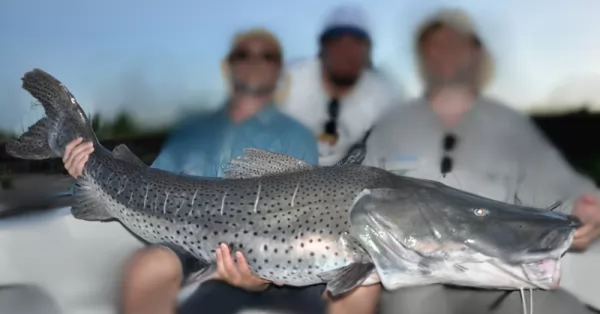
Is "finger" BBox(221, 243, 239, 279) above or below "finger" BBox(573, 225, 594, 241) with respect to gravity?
below

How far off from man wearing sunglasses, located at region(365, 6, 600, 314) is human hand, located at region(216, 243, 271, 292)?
0.52 metres

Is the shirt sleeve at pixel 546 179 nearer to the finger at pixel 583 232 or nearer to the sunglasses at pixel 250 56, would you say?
the finger at pixel 583 232

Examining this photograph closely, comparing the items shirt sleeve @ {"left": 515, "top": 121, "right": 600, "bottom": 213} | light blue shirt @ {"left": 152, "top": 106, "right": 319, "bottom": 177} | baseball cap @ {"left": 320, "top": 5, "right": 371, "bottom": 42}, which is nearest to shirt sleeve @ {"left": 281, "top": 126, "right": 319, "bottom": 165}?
light blue shirt @ {"left": 152, "top": 106, "right": 319, "bottom": 177}

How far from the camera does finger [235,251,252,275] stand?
1924 mm

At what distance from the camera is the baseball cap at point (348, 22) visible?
191 centimetres

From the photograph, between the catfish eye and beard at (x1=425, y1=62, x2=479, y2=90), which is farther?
beard at (x1=425, y1=62, x2=479, y2=90)

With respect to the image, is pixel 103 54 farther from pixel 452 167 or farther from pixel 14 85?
pixel 452 167

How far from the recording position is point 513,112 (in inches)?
74.0

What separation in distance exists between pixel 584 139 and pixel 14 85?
1.91 metres

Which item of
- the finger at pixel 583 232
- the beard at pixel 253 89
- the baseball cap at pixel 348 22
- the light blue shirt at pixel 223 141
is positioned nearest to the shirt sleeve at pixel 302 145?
the light blue shirt at pixel 223 141

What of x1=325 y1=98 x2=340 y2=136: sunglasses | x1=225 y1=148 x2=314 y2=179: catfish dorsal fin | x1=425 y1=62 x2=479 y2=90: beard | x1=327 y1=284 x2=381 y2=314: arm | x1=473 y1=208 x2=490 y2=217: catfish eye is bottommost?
x1=327 y1=284 x2=381 y2=314: arm

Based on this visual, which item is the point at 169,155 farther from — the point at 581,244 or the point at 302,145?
the point at 581,244

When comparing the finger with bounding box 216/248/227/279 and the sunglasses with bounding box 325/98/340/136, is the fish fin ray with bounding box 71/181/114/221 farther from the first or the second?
the sunglasses with bounding box 325/98/340/136

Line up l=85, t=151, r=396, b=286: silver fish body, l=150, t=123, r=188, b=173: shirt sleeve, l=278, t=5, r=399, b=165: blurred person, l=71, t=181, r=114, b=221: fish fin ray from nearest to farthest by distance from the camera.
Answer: l=85, t=151, r=396, b=286: silver fish body → l=278, t=5, r=399, b=165: blurred person → l=150, t=123, r=188, b=173: shirt sleeve → l=71, t=181, r=114, b=221: fish fin ray
